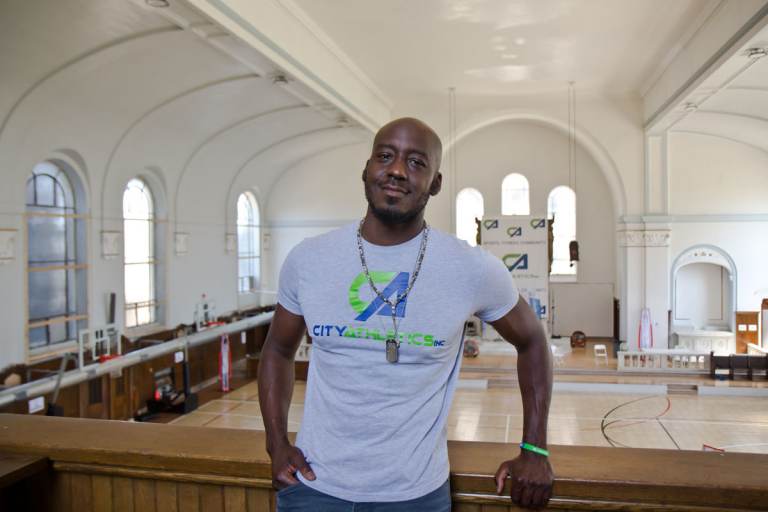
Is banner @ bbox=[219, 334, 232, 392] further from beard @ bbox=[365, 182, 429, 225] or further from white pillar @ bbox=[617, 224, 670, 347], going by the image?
beard @ bbox=[365, 182, 429, 225]

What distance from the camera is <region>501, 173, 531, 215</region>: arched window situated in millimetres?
18844

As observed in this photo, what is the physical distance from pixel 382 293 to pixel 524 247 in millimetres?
14933

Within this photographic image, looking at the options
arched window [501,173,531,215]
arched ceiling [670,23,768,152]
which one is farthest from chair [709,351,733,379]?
arched window [501,173,531,215]

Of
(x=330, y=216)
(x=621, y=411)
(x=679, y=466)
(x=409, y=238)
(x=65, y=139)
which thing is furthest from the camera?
(x=330, y=216)

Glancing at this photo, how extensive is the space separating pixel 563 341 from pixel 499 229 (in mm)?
3321

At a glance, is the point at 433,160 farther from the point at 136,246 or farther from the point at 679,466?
the point at 136,246

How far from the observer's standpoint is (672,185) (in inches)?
672

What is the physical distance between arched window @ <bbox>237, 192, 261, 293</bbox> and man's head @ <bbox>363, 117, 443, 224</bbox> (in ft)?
54.0

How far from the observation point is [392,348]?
1574mm

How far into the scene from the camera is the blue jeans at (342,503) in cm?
150

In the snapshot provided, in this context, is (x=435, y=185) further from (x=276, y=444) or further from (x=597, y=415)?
(x=597, y=415)

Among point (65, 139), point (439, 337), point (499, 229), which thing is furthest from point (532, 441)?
point (499, 229)

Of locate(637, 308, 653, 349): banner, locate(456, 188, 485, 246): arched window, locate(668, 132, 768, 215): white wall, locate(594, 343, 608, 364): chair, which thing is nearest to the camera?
locate(594, 343, 608, 364): chair

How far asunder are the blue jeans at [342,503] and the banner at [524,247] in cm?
1458
